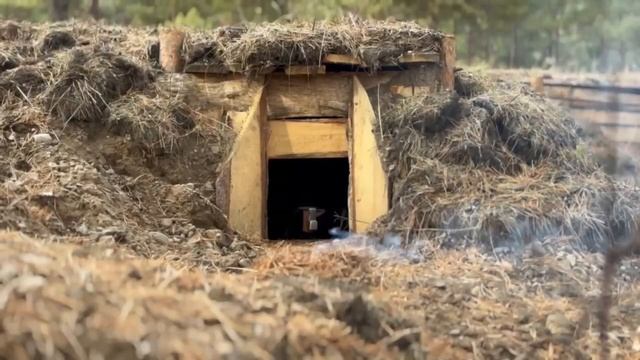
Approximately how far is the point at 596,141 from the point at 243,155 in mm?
2493

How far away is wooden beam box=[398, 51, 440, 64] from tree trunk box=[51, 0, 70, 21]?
264cm

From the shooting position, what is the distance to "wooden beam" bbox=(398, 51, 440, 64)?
5246 millimetres

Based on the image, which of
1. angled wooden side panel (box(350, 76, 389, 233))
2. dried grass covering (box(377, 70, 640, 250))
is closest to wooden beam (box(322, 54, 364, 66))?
angled wooden side panel (box(350, 76, 389, 233))

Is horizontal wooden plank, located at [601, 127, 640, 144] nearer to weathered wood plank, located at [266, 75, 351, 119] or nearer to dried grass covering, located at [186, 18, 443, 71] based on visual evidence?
dried grass covering, located at [186, 18, 443, 71]

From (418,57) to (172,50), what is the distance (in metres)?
1.65

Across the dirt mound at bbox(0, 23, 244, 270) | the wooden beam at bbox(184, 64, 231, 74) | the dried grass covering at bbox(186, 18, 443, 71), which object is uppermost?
the dried grass covering at bbox(186, 18, 443, 71)

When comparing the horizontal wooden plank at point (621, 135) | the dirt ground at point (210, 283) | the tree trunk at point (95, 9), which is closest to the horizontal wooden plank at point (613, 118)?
the horizontal wooden plank at point (621, 135)

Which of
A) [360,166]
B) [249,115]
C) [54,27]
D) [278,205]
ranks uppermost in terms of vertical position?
[54,27]

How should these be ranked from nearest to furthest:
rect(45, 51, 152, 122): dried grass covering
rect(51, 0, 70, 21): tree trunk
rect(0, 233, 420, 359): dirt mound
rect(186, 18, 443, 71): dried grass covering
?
rect(0, 233, 420, 359): dirt mound, rect(45, 51, 152, 122): dried grass covering, rect(186, 18, 443, 71): dried grass covering, rect(51, 0, 70, 21): tree trunk

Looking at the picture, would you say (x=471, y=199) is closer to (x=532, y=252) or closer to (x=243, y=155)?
(x=532, y=252)

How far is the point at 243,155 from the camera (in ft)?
17.1

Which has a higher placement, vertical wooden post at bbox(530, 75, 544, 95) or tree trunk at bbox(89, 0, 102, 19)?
tree trunk at bbox(89, 0, 102, 19)

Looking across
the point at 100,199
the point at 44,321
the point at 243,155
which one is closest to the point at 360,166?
the point at 243,155

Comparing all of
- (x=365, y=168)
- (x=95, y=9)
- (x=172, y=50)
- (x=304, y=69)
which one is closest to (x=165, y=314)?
(x=365, y=168)
